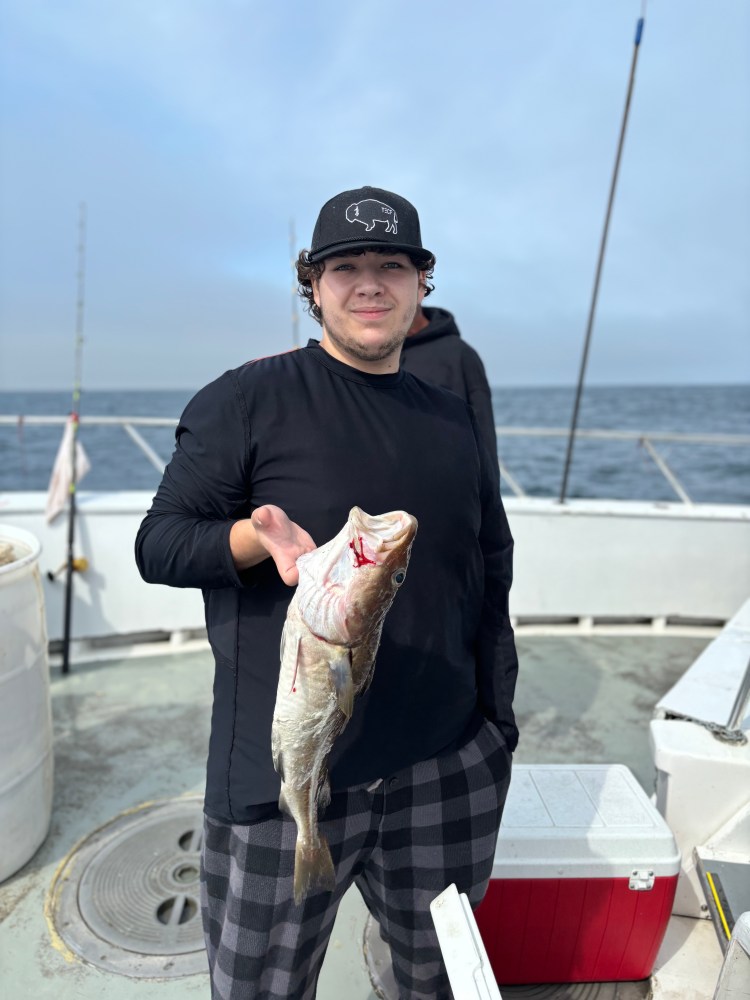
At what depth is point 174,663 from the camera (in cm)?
504

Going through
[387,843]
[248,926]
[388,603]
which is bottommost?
[248,926]

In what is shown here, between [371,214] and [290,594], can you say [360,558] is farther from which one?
[371,214]

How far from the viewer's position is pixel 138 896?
2.80m

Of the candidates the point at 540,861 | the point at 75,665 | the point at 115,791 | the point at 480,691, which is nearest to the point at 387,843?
the point at 480,691

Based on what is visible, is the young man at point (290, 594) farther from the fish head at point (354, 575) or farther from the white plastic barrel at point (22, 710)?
the white plastic barrel at point (22, 710)

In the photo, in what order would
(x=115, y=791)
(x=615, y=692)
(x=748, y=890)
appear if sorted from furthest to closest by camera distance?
(x=615, y=692)
(x=115, y=791)
(x=748, y=890)

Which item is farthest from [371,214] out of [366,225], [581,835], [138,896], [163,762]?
[163,762]

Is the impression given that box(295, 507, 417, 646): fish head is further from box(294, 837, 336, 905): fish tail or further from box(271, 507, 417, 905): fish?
box(294, 837, 336, 905): fish tail

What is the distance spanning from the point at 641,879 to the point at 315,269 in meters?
2.16

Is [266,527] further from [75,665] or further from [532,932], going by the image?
[75,665]

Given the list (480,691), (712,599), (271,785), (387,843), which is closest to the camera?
(271,785)

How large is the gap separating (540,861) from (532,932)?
0.97ft

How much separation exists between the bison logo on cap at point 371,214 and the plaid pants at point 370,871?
138cm

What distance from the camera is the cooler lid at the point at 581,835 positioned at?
7.14ft
